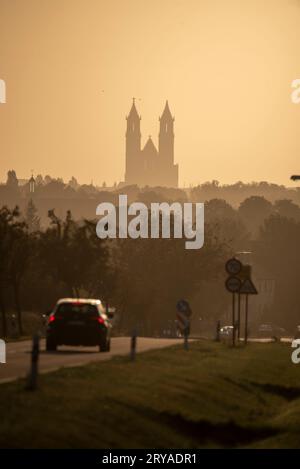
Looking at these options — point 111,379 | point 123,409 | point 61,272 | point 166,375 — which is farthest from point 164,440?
point 61,272

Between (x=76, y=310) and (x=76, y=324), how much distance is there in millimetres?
398

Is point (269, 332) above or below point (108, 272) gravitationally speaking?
below

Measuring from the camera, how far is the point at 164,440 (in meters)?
24.6

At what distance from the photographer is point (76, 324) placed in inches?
1754

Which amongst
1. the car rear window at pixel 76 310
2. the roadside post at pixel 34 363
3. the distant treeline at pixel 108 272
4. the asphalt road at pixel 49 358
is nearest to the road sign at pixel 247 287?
the asphalt road at pixel 49 358

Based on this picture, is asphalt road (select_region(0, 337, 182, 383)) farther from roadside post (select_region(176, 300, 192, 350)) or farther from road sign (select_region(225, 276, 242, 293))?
road sign (select_region(225, 276, 242, 293))

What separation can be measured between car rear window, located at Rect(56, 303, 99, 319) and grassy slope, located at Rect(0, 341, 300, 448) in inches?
182

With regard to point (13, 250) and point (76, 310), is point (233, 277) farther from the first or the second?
point (13, 250)

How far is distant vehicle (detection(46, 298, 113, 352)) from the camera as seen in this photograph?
44562mm

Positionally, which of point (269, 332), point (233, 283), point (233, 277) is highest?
point (233, 277)

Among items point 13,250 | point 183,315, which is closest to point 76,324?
point 183,315

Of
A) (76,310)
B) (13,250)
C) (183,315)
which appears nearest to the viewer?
(76,310)

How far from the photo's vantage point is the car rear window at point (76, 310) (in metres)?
44.6
